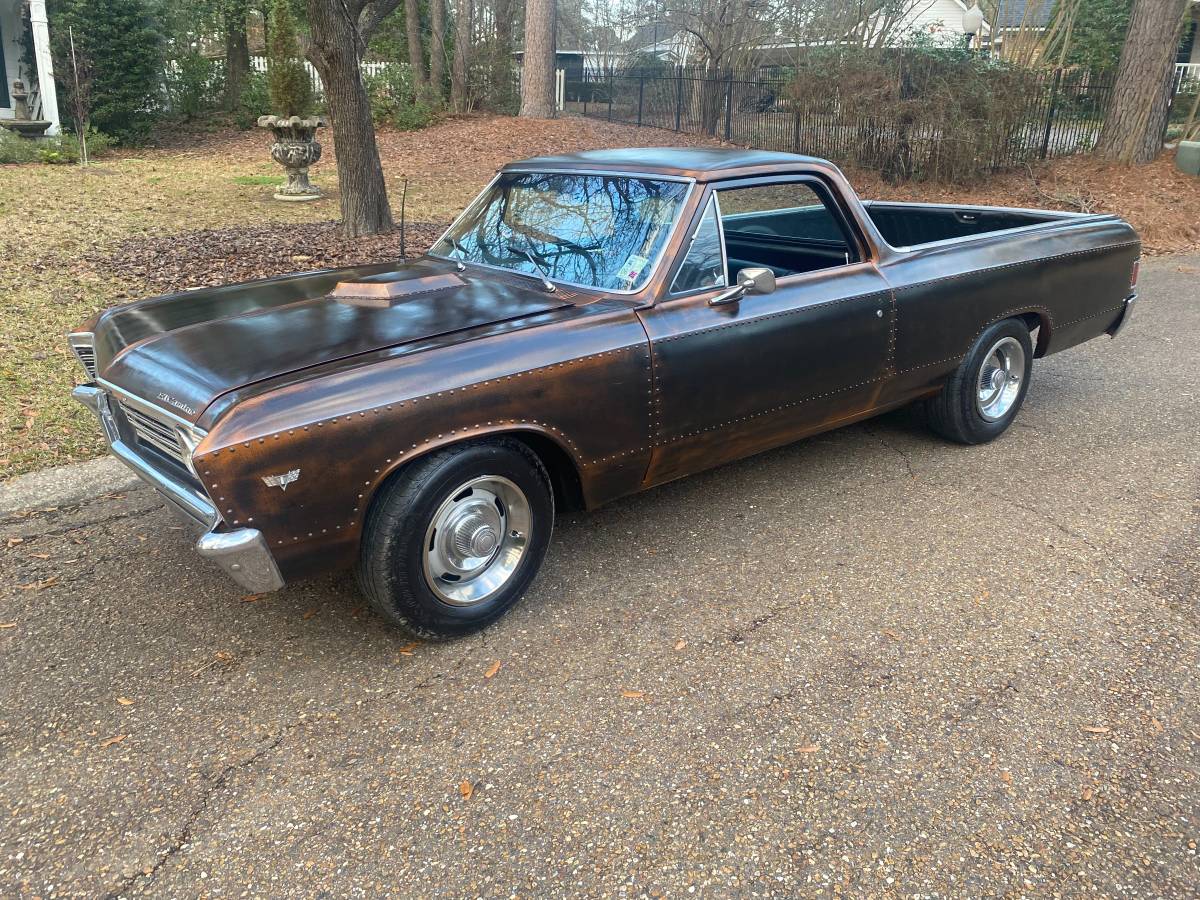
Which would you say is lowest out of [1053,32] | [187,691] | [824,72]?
[187,691]

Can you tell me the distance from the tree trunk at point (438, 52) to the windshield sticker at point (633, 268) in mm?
20139

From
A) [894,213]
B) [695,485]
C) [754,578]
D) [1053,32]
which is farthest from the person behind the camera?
[1053,32]

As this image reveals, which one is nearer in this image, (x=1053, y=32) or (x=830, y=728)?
(x=830, y=728)

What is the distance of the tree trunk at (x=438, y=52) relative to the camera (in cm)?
2222

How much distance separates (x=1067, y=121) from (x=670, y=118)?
940 centimetres

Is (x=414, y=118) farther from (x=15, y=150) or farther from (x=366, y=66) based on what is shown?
(x=15, y=150)

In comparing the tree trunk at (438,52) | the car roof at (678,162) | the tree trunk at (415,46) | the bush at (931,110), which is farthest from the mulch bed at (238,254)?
the tree trunk at (438,52)

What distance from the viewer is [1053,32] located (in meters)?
19.3

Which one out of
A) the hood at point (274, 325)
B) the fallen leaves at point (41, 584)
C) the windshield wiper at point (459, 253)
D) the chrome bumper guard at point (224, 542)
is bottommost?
the fallen leaves at point (41, 584)

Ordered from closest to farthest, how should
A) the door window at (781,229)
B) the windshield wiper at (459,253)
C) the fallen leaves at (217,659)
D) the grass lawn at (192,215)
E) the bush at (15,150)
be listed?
the fallen leaves at (217,659) → the windshield wiper at (459,253) → the door window at (781,229) → the grass lawn at (192,215) → the bush at (15,150)

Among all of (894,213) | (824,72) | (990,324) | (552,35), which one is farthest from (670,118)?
(990,324)

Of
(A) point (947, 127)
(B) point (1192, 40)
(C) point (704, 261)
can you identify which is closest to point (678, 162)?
(C) point (704, 261)

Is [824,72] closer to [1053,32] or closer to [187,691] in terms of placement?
[1053,32]

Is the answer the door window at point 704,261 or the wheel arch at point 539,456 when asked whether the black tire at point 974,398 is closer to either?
the door window at point 704,261
